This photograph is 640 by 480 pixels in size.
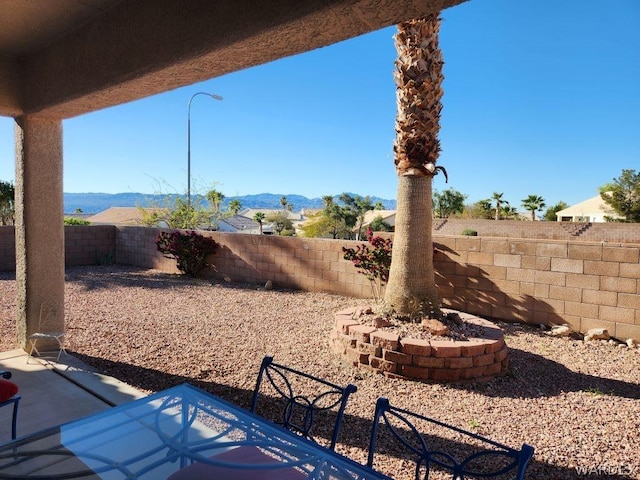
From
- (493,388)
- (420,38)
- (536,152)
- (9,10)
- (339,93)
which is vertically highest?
(339,93)

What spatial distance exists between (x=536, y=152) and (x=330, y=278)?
79.5 meters

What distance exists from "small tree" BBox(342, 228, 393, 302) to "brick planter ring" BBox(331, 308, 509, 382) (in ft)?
9.71

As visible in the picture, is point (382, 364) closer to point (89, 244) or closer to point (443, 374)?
point (443, 374)

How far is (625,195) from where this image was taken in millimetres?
32844

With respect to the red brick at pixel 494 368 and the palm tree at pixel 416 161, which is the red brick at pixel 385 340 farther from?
the red brick at pixel 494 368

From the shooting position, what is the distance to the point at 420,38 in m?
5.12

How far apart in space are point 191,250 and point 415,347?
7.50 m

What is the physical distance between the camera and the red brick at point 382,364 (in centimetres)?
430

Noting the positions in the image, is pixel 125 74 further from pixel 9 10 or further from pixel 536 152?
pixel 536 152

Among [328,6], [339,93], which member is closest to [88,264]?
[328,6]

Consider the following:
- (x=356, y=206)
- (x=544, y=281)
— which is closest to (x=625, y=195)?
(x=356, y=206)

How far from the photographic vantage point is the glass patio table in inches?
65.7

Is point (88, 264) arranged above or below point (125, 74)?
below

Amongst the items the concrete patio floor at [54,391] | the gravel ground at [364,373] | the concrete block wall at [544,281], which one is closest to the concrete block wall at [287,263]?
the gravel ground at [364,373]
